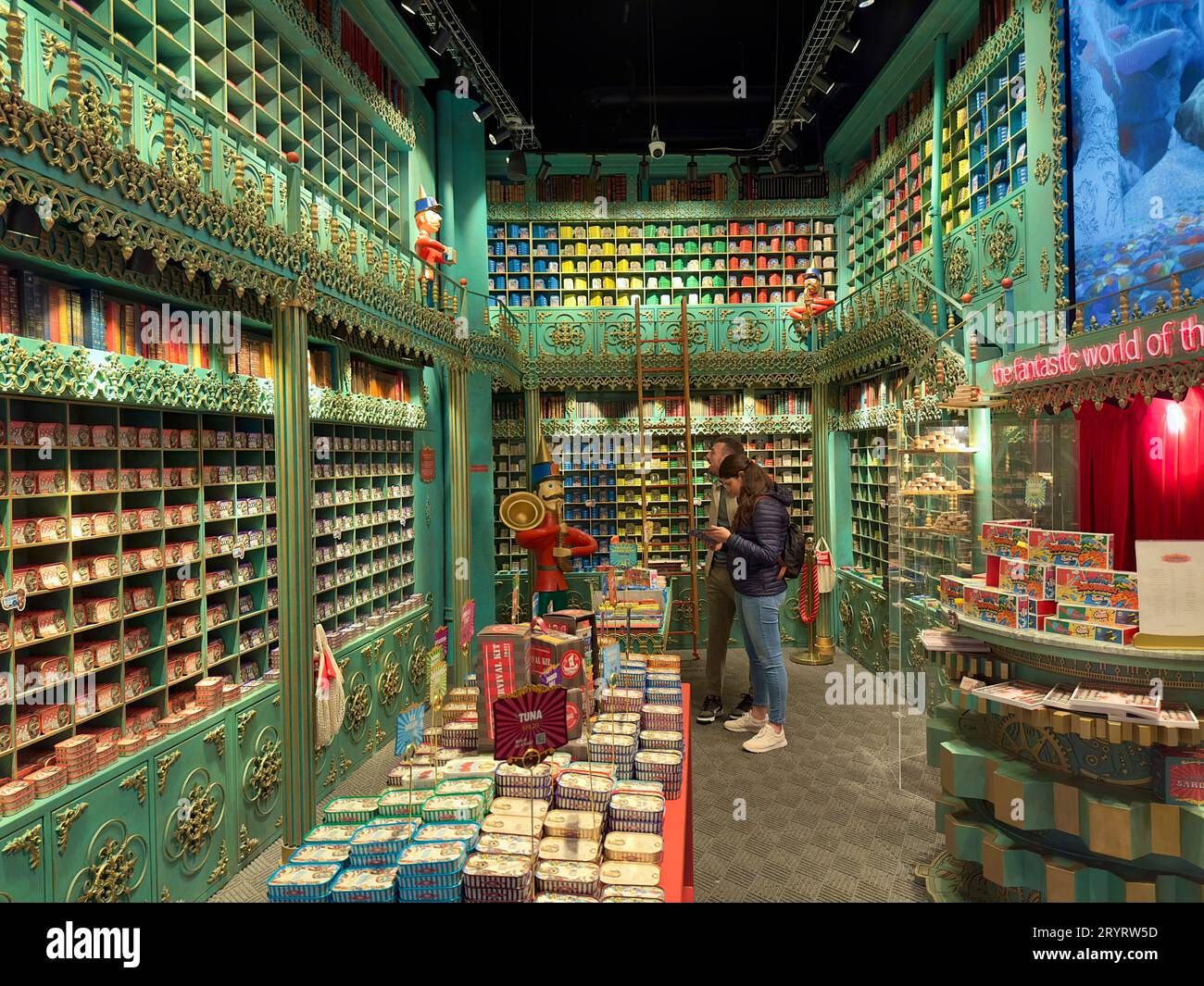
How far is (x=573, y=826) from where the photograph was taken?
2.13 m

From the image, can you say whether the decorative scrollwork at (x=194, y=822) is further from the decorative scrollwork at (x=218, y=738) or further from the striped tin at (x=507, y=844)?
the striped tin at (x=507, y=844)

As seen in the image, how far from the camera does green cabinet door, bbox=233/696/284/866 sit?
3.91 metres

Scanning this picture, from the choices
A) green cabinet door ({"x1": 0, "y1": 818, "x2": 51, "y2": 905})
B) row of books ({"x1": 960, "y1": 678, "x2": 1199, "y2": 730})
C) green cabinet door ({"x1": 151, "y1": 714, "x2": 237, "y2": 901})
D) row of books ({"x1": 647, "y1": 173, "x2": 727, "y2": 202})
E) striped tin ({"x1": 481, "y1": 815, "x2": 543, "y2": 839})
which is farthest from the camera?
row of books ({"x1": 647, "y1": 173, "x2": 727, "y2": 202})

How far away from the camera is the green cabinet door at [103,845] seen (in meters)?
2.81

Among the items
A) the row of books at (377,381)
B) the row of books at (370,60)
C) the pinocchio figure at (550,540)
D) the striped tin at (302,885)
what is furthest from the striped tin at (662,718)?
the row of books at (370,60)

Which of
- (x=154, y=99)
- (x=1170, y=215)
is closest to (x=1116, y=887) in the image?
(x=1170, y=215)

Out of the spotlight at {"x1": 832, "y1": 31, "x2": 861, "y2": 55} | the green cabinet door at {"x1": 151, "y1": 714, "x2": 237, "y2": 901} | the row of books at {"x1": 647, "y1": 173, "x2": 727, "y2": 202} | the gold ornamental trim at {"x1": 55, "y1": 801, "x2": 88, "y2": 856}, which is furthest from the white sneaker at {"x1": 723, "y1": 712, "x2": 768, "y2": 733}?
the row of books at {"x1": 647, "y1": 173, "x2": 727, "y2": 202}

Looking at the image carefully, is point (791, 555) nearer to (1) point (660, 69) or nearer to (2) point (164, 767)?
(2) point (164, 767)

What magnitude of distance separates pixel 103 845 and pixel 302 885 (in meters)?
1.88

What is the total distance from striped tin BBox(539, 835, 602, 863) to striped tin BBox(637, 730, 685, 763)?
2.38 feet

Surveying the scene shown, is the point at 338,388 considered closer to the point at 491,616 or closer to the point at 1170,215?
the point at 491,616

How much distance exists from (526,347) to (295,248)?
5398mm

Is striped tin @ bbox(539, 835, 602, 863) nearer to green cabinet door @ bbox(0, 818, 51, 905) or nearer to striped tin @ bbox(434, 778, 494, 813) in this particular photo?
striped tin @ bbox(434, 778, 494, 813)
